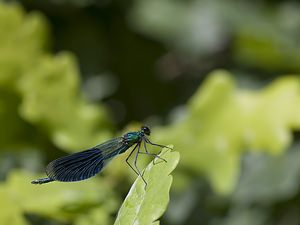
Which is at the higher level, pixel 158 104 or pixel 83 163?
pixel 158 104

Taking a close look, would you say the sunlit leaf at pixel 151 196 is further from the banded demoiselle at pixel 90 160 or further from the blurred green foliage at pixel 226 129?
the blurred green foliage at pixel 226 129

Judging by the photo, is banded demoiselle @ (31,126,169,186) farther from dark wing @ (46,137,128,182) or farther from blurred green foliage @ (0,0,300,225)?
blurred green foliage @ (0,0,300,225)

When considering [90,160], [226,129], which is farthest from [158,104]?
[90,160]

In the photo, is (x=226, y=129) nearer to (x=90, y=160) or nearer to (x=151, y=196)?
(x=90, y=160)

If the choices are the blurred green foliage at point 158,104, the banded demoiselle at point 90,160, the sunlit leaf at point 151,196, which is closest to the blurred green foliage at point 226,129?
the blurred green foliage at point 158,104

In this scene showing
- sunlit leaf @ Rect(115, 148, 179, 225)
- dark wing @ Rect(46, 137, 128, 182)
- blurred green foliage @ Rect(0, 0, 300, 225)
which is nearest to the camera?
sunlit leaf @ Rect(115, 148, 179, 225)

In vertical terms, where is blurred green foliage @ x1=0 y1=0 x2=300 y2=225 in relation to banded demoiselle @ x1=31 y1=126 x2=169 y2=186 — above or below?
above

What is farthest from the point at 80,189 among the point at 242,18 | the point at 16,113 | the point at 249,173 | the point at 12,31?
the point at 242,18

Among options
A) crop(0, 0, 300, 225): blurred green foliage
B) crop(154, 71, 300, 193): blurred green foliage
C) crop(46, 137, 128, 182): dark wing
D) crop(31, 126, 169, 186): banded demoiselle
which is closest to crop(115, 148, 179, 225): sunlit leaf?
crop(0, 0, 300, 225): blurred green foliage
